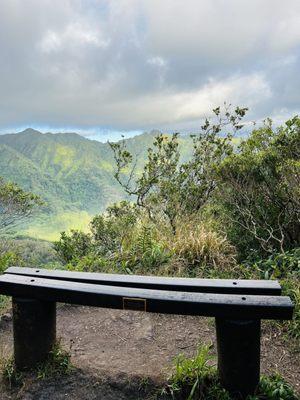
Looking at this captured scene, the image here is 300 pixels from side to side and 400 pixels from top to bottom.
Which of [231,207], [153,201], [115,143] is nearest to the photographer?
[231,207]

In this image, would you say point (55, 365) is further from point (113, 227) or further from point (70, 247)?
point (113, 227)

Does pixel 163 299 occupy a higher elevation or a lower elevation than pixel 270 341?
higher

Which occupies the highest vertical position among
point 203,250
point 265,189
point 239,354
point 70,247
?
point 265,189

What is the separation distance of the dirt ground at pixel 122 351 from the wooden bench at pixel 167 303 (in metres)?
0.31

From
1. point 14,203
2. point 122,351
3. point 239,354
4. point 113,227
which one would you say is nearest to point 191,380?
point 239,354

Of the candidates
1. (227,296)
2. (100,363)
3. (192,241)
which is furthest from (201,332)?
(192,241)

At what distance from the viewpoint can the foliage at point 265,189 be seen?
5.17m

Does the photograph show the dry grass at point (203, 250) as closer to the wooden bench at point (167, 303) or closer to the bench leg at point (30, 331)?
the wooden bench at point (167, 303)

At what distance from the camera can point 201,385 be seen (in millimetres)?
2463

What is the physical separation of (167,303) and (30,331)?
0.98 metres

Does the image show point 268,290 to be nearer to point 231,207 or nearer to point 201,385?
point 201,385

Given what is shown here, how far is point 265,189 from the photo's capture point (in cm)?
553

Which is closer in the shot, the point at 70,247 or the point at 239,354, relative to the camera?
the point at 239,354

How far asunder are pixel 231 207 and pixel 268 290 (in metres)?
3.62
